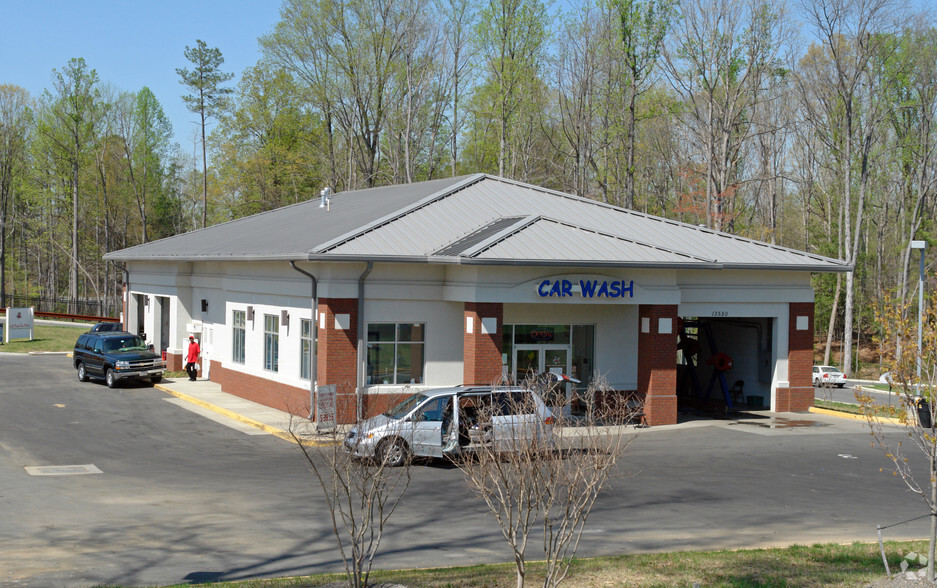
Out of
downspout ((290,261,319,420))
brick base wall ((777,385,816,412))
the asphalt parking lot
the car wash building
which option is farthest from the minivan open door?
brick base wall ((777,385,816,412))

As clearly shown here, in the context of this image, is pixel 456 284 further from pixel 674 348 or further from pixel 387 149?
pixel 387 149

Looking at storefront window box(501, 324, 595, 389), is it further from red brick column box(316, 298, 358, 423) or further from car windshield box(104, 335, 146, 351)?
car windshield box(104, 335, 146, 351)

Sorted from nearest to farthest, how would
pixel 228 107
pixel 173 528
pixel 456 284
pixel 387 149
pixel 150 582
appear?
pixel 150 582 < pixel 173 528 < pixel 456 284 < pixel 387 149 < pixel 228 107

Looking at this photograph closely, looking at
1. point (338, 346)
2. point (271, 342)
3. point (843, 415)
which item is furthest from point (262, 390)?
point (843, 415)

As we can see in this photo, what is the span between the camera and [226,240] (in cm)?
3334

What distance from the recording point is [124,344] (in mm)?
32344

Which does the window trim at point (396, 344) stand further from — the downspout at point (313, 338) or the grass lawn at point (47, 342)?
the grass lawn at point (47, 342)

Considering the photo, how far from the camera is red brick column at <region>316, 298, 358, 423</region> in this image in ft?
75.7

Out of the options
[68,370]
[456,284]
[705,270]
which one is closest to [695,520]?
[456,284]

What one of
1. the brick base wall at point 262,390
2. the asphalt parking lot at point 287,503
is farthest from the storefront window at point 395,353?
the asphalt parking lot at point 287,503

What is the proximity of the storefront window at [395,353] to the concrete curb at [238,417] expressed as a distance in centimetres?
292

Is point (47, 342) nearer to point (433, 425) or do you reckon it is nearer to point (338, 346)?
point (338, 346)

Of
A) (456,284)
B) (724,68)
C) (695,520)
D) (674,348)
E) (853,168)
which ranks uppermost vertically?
(724,68)

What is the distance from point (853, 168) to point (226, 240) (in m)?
38.4
